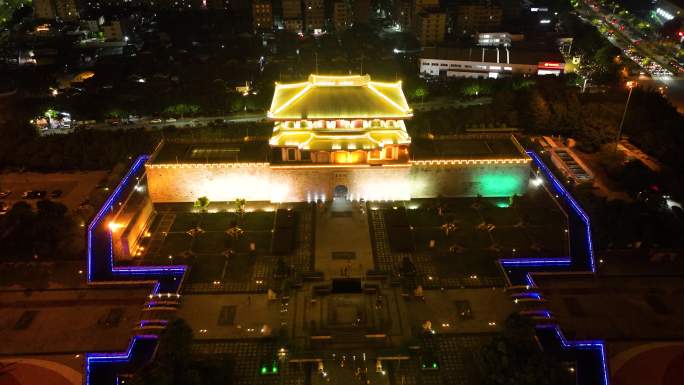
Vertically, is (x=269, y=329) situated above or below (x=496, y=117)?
below

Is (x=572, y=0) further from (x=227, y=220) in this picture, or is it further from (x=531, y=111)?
(x=227, y=220)

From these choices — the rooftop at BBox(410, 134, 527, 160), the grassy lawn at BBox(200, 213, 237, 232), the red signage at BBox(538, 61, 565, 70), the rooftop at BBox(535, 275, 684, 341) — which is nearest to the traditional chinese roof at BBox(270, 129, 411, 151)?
the rooftop at BBox(410, 134, 527, 160)

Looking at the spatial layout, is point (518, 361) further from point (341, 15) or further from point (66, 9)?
point (66, 9)

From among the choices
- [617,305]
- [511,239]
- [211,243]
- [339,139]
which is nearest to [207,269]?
[211,243]

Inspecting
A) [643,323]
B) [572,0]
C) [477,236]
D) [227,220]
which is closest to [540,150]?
[477,236]

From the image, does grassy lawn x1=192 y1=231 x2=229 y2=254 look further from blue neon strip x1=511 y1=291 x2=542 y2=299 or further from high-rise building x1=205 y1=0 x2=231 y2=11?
high-rise building x1=205 y1=0 x2=231 y2=11

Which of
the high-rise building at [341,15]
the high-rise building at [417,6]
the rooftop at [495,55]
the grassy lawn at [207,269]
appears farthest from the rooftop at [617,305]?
the high-rise building at [341,15]
